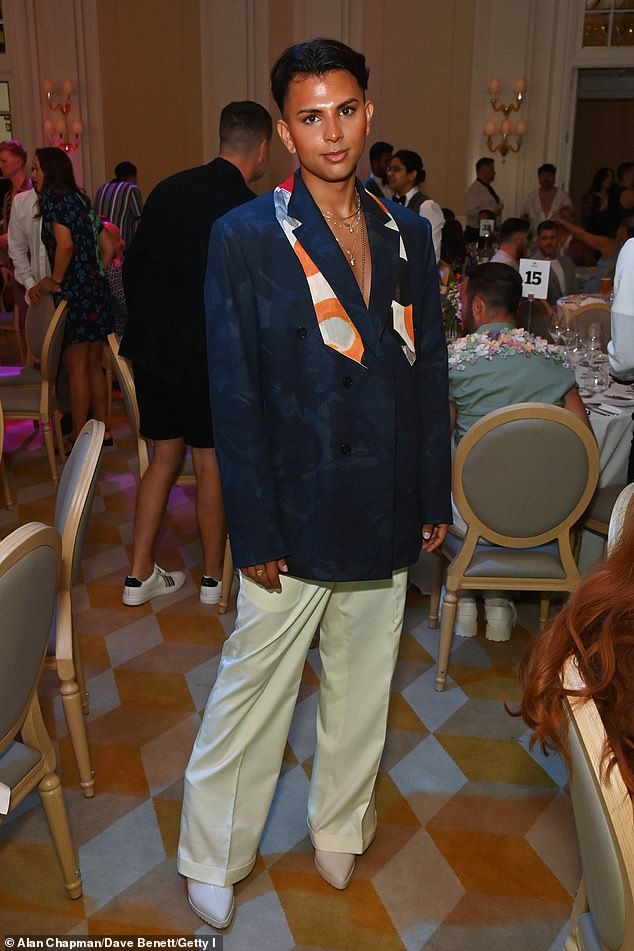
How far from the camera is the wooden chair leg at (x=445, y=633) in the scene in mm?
2791

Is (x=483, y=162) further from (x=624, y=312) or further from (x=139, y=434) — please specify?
(x=624, y=312)

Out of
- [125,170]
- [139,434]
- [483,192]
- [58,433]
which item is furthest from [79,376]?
[483,192]

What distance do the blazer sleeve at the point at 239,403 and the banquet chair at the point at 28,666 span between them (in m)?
0.33

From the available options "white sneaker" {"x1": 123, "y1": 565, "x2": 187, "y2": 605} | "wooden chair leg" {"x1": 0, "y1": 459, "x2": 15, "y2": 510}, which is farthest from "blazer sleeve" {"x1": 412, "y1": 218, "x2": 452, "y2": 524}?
"wooden chair leg" {"x1": 0, "y1": 459, "x2": 15, "y2": 510}

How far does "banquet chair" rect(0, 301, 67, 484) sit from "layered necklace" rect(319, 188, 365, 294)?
9.82 ft

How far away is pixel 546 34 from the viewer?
30.2 feet

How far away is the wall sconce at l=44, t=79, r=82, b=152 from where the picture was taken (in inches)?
374

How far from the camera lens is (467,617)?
10.6 ft

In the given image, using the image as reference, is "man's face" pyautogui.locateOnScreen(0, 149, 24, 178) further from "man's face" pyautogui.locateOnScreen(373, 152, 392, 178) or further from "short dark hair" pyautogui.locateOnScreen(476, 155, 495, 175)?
"short dark hair" pyautogui.locateOnScreen(476, 155, 495, 175)

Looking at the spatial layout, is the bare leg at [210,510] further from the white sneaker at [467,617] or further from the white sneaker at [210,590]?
the white sneaker at [467,617]

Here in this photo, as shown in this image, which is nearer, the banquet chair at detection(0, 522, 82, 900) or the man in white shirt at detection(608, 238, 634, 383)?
the banquet chair at detection(0, 522, 82, 900)

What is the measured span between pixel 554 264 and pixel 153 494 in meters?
3.62

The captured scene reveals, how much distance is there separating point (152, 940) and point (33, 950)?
0.24m

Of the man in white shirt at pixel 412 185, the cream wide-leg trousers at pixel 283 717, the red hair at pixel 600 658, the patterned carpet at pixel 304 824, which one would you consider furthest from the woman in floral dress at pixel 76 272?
the red hair at pixel 600 658
